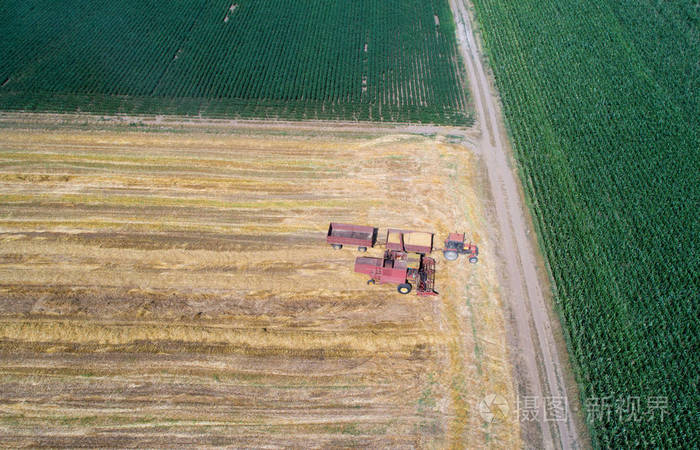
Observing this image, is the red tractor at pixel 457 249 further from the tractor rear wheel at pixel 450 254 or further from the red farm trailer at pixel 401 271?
the red farm trailer at pixel 401 271

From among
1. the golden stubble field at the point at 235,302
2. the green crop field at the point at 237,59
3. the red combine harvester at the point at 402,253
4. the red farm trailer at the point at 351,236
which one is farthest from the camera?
the green crop field at the point at 237,59

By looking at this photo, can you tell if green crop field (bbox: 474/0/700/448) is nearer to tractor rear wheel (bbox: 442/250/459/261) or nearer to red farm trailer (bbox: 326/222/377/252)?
tractor rear wheel (bbox: 442/250/459/261)

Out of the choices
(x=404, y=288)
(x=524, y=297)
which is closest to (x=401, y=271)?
(x=404, y=288)

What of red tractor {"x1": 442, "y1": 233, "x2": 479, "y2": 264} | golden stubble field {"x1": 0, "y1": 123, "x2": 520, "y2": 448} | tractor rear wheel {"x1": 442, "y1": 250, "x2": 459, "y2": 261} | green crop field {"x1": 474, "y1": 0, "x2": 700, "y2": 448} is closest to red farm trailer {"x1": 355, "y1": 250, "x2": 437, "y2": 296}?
golden stubble field {"x1": 0, "y1": 123, "x2": 520, "y2": 448}

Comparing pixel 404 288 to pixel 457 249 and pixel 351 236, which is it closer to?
pixel 457 249

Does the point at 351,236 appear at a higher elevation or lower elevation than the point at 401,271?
lower

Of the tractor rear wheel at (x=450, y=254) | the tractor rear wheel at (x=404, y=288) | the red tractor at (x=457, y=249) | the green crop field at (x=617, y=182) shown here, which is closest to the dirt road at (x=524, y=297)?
the green crop field at (x=617, y=182)
